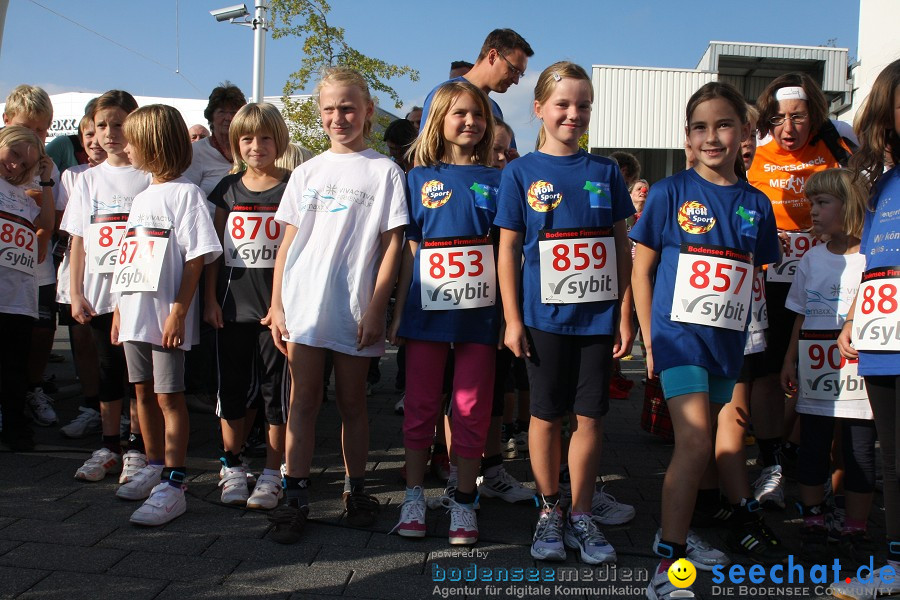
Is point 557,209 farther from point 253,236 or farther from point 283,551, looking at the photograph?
point 283,551

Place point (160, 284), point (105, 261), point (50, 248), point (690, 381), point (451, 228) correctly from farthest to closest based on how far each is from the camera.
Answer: point (50, 248), point (105, 261), point (160, 284), point (451, 228), point (690, 381)

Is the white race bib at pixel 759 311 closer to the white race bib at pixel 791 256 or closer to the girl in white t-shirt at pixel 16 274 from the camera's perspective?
the white race bib at pixel 791 256

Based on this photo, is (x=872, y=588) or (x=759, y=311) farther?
(x=759, y=311)

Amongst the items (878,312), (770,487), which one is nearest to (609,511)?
(770,487)

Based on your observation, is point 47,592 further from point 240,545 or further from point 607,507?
point 607,507

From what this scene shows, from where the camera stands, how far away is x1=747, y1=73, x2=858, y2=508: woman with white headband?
391 centimetres

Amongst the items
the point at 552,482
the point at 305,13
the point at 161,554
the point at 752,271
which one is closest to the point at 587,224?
the point at 752,271

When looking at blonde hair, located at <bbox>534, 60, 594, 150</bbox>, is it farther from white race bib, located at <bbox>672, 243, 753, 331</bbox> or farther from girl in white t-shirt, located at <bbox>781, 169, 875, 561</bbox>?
girl in white t-shirt, located at <bbox>781, 169, 875, 561</bbox>

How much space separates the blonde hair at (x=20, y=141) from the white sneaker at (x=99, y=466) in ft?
5.43

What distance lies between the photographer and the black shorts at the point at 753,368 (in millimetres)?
3529

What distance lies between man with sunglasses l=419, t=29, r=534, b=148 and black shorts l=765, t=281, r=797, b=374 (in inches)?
71.2

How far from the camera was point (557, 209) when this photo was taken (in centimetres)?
317

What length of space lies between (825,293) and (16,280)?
4.27 meters

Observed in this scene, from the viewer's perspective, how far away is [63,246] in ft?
17.9
